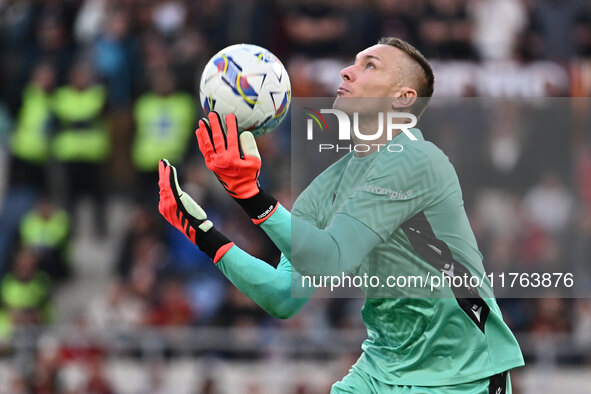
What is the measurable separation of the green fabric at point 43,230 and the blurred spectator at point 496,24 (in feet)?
18.8

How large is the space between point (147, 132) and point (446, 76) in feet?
12.4

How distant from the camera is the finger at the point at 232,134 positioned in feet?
15.1

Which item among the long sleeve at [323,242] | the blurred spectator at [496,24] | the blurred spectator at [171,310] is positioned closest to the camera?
the long sleeve at [323,242]

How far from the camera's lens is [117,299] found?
11.9 metres

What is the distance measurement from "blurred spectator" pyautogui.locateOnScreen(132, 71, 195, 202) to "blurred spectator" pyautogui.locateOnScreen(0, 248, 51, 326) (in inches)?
63.5

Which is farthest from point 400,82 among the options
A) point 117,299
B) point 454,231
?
point 117,299

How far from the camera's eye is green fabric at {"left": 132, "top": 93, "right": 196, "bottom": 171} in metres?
12.8

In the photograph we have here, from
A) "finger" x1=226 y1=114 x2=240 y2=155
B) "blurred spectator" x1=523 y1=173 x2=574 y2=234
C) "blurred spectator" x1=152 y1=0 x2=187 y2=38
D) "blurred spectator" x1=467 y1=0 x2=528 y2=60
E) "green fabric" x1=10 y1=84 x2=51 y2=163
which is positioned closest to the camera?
"finger" x1=226 y1=114 x2=240 y2=155

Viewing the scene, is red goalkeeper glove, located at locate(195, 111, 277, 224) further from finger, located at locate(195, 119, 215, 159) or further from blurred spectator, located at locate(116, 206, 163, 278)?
blurred spectator, located at locate(116, 206, 163, 278)

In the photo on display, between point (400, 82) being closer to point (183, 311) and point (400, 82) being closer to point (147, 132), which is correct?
point (183, 311)

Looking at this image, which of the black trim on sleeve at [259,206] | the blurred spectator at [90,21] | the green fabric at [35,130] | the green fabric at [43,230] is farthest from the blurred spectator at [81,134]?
the black trim on sleeve at [259,206]

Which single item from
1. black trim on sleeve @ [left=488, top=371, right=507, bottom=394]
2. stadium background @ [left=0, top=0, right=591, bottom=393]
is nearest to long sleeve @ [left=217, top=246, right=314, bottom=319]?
black trim on sleeve @ [left=488, top=371, right=507, bottom=394]

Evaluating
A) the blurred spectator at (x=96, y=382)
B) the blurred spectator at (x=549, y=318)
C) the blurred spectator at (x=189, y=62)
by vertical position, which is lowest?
the blurred spectator at (x=96, y=382)

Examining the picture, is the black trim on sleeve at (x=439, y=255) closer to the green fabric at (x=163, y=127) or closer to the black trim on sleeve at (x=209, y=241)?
the black trim on sleeve at (x=209, y=241)
